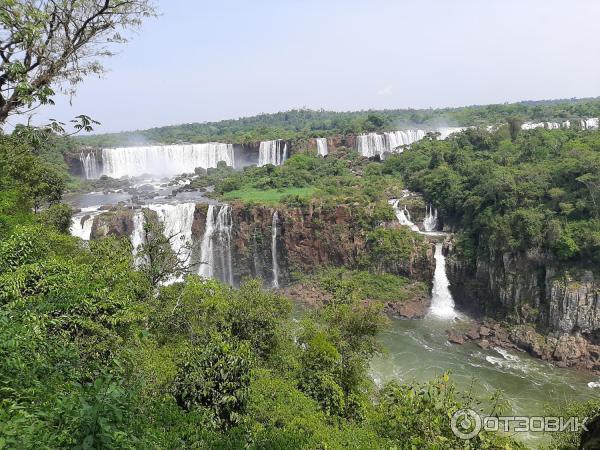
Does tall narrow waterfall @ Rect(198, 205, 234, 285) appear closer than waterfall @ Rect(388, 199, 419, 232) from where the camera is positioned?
Yes

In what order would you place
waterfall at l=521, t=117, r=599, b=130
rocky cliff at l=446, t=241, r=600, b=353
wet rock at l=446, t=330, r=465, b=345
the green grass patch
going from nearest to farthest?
rocky cliff at l=446, t=241, r=600, b=353
wet rock at l=446, t=330, r=465, b=345
the green grass patch
waterfall at l=521, t=117, r=599, b=130

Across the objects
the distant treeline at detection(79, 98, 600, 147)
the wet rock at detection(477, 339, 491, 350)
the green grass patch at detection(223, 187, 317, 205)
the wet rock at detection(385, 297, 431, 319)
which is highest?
the distant treeline at detection(79, 98, 600, 147)

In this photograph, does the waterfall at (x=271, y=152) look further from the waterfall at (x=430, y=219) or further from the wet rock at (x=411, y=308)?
the wet rock at (x=411, y=308)

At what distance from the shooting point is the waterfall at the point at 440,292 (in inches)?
1203

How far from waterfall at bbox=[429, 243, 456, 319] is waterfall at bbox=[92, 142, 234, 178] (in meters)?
36.6

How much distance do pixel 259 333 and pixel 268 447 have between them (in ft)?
21.4

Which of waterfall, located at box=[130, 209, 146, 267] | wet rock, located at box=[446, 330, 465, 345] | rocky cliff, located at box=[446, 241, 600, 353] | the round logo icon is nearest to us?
the round logo icon

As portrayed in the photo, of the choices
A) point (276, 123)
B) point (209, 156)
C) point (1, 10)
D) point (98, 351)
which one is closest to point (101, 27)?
point (1, 10)

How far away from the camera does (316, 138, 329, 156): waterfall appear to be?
196 feet

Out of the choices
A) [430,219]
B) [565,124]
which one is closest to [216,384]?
→ [430,219]

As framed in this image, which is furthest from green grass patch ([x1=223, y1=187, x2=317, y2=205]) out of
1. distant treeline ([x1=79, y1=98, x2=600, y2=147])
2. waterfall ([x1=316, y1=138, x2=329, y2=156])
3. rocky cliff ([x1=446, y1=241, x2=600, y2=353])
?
distant treeline ([x1=79, y1=98, x2=600, y2=147])

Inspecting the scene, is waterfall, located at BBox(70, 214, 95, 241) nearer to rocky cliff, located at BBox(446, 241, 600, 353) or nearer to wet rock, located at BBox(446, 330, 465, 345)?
wet rock, located at BBox(446, 330, 465, 345)

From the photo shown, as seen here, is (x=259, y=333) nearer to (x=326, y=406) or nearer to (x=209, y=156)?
(x=326, y=406)

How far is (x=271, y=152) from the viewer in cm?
6109
